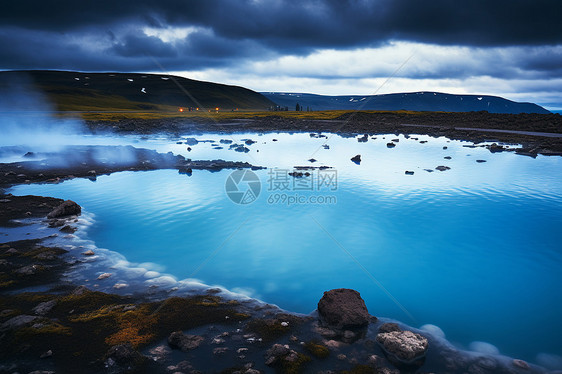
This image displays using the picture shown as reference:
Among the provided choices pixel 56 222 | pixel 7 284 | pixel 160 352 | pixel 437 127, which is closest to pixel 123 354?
pixel 160 352

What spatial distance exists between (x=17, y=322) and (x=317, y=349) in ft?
21.5

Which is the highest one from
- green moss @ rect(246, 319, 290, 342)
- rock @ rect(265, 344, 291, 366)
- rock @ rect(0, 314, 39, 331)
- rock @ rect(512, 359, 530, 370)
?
rock @ rect(0, 314, 39, 331)

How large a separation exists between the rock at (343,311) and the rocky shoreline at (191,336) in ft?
0.08

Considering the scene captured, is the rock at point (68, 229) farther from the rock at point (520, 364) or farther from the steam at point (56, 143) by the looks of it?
the steam at point (56, 143)

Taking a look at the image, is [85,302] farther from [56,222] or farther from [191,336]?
[56,222]

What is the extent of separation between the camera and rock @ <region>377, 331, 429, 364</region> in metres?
6.38

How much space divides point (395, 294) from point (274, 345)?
6.00 meters

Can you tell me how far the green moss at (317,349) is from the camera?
6.43m

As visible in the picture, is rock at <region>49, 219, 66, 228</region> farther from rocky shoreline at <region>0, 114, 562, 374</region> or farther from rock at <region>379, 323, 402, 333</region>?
rock at <region>379, 323, 402, 333</region>

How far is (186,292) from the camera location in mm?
9188

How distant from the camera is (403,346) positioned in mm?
6414

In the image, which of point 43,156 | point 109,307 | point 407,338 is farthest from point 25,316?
point 43,156

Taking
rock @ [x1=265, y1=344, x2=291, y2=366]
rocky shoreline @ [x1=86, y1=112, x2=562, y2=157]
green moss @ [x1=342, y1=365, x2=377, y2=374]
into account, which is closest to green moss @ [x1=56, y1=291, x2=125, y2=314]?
rock @ [x1=265, y1=344, x2=291, y2=366]

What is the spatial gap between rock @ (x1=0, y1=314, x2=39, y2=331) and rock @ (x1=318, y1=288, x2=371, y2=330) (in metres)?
6.68
